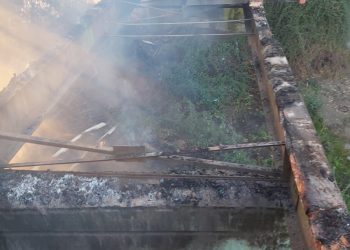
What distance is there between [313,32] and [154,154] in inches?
243

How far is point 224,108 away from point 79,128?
224cm

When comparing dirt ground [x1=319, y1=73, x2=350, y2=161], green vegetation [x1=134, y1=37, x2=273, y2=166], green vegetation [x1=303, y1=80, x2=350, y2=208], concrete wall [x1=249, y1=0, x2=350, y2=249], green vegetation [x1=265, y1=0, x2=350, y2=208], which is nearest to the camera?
concrete wall [x1=249, y1=0, x2=350, y2=249]

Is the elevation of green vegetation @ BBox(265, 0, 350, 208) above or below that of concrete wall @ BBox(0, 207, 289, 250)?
above

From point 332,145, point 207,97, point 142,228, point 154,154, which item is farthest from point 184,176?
point 332,145

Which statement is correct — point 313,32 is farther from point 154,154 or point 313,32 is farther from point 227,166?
point 154,154

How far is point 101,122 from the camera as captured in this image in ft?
15.7

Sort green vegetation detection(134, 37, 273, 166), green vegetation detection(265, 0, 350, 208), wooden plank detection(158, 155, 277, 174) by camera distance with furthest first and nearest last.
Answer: green vegetation detection(265, 0, 350, 208) → green vegetation detection(134, 37, 273, 166) → wooden plank detection(158, 155, 277, 174)

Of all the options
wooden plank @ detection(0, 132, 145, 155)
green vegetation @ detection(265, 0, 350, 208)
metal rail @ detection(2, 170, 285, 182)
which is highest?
green vegetation @ detection(265, 0, 350, 208)

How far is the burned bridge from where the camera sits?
2.41 meters

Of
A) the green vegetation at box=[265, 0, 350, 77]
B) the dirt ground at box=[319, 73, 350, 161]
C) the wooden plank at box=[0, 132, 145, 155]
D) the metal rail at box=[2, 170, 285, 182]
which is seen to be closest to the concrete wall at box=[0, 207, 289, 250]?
the metal rail at box=[2, 170, 285, 182]

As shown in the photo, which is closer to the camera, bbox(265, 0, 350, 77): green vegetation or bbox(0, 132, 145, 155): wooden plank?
bbox(0, 132, 145, 155): wooden plank

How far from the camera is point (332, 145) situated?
557 centimetres

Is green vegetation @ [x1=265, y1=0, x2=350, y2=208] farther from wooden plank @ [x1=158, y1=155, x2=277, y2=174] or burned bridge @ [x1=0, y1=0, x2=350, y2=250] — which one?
wooden plank @ [x1=158, y1=155, x2=277, y2=174]

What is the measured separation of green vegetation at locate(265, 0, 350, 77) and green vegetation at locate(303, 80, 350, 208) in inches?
30.4
